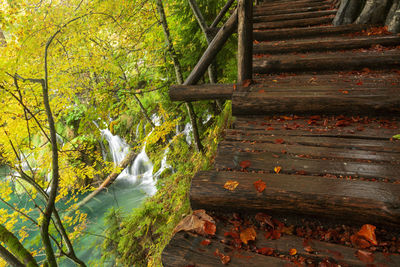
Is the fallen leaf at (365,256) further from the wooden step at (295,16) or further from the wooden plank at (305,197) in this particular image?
the wooden step at (295,16)

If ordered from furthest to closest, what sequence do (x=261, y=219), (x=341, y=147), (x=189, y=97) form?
(x=189, y=97) → (x=341, y=147) → (x=261, y=219)

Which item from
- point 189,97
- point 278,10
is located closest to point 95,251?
point 189,97

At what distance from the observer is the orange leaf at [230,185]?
1561 millimetres

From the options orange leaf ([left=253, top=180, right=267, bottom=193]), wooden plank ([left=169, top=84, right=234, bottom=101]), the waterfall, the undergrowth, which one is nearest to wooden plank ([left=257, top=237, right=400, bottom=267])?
orange leaf ([left=253, top=180, right=267, bottom=193])

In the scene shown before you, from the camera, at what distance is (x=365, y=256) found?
3.83 ft

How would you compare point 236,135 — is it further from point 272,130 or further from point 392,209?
point 392,209

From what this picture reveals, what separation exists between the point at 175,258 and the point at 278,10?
6687 millimetres

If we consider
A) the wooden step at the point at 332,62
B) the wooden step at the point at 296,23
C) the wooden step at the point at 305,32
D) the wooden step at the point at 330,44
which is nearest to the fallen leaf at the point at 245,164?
the wooden step at the point at 332,62

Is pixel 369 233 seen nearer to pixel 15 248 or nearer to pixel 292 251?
pixel 292 251

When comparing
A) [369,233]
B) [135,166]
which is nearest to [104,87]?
[369,233]

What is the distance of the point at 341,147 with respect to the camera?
74.5 inches

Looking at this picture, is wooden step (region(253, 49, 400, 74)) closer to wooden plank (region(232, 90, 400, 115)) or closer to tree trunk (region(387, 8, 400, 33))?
tree trunk (region(387, 8, 400, 33))

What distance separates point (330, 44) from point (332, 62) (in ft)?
2.16

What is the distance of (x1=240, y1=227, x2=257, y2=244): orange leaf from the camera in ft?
4.41
